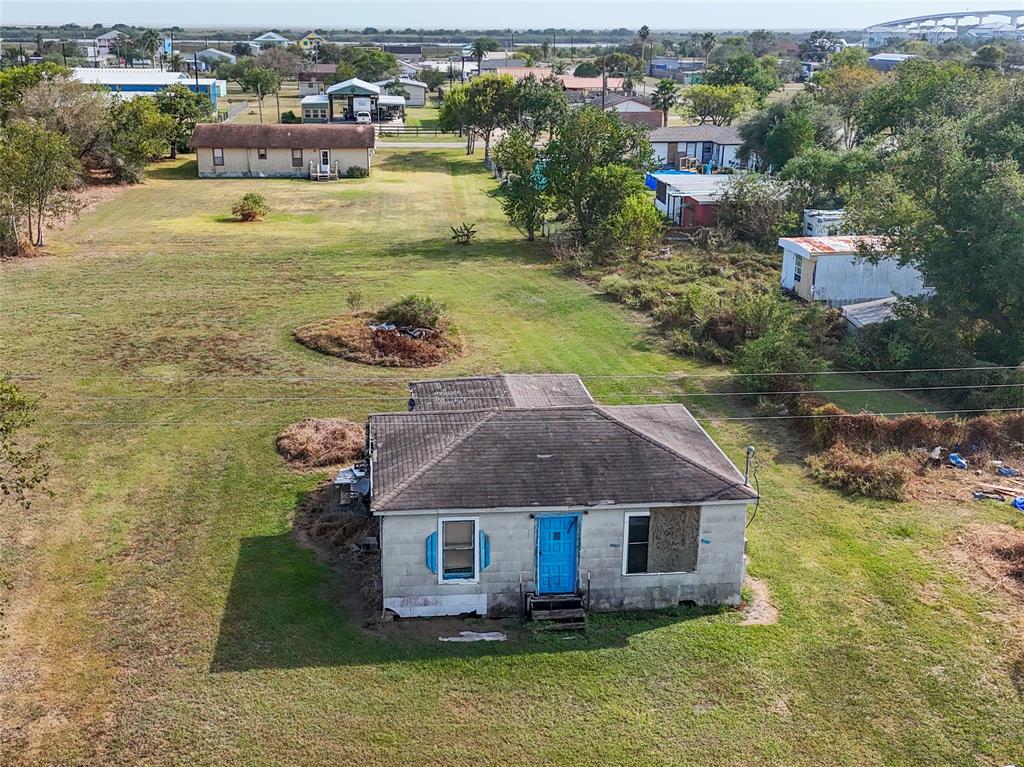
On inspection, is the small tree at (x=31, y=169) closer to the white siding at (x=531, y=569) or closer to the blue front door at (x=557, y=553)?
the white siding at (x=531, y=569)

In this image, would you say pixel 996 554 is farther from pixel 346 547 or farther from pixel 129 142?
pixel 129 142

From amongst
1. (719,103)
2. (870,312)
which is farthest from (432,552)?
(719,103)

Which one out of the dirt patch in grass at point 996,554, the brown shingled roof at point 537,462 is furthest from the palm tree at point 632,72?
the brown shingled roof at point 537,462

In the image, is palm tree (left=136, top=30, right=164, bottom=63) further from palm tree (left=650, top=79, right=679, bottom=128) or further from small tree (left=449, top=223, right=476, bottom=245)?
small tree (left=449, top=223, right=476, bottom=245)

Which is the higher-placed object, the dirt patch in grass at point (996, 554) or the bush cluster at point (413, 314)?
the bush cluster at point (413, 314)

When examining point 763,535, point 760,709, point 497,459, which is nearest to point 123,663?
point 497,459

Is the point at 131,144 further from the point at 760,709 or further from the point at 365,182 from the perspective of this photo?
the point at 760,709

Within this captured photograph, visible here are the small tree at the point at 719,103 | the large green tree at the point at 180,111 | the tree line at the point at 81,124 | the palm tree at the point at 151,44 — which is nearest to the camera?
the tree line at the point at 81,124
